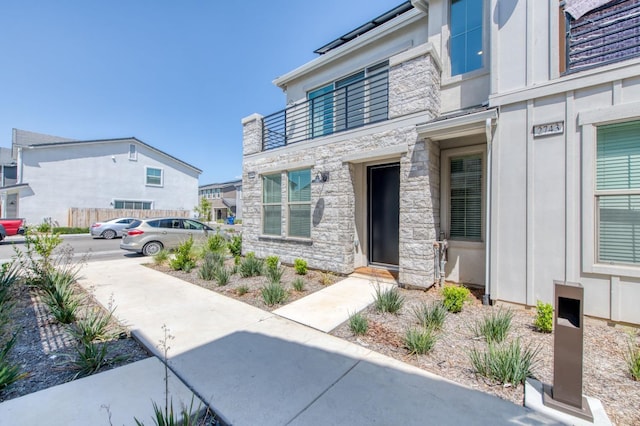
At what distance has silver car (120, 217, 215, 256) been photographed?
426 inches

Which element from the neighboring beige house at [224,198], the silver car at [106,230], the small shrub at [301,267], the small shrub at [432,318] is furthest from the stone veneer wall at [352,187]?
the neighboring beige house at [224,198]

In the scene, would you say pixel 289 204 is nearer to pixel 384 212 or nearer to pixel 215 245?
A: pixel 384 212

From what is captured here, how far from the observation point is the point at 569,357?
2.29m

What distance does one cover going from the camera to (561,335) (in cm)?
236

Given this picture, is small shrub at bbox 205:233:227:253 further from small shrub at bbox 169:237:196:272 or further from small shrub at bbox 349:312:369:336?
small shrub at bbox 349:312:369:336

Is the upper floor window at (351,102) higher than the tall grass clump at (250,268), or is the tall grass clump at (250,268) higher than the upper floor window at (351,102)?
the upper floor window at (351,102)

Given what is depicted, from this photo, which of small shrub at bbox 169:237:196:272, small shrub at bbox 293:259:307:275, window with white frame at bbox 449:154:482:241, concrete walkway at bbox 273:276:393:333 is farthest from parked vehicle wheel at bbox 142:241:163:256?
window with white frame at bbox 449:154:482:241

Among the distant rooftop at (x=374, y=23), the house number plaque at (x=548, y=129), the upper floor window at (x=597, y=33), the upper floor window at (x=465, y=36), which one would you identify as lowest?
the house number plaque at (x=548, y=129)

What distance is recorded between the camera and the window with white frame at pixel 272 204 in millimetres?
8633

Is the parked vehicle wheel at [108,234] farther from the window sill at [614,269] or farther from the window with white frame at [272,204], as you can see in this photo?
the window sill at [614,269]

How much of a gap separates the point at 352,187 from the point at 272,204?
10.2 ft

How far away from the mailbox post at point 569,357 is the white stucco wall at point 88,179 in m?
28.6

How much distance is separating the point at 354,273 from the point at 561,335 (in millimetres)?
4857

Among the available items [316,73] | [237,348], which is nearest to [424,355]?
[237,348]
